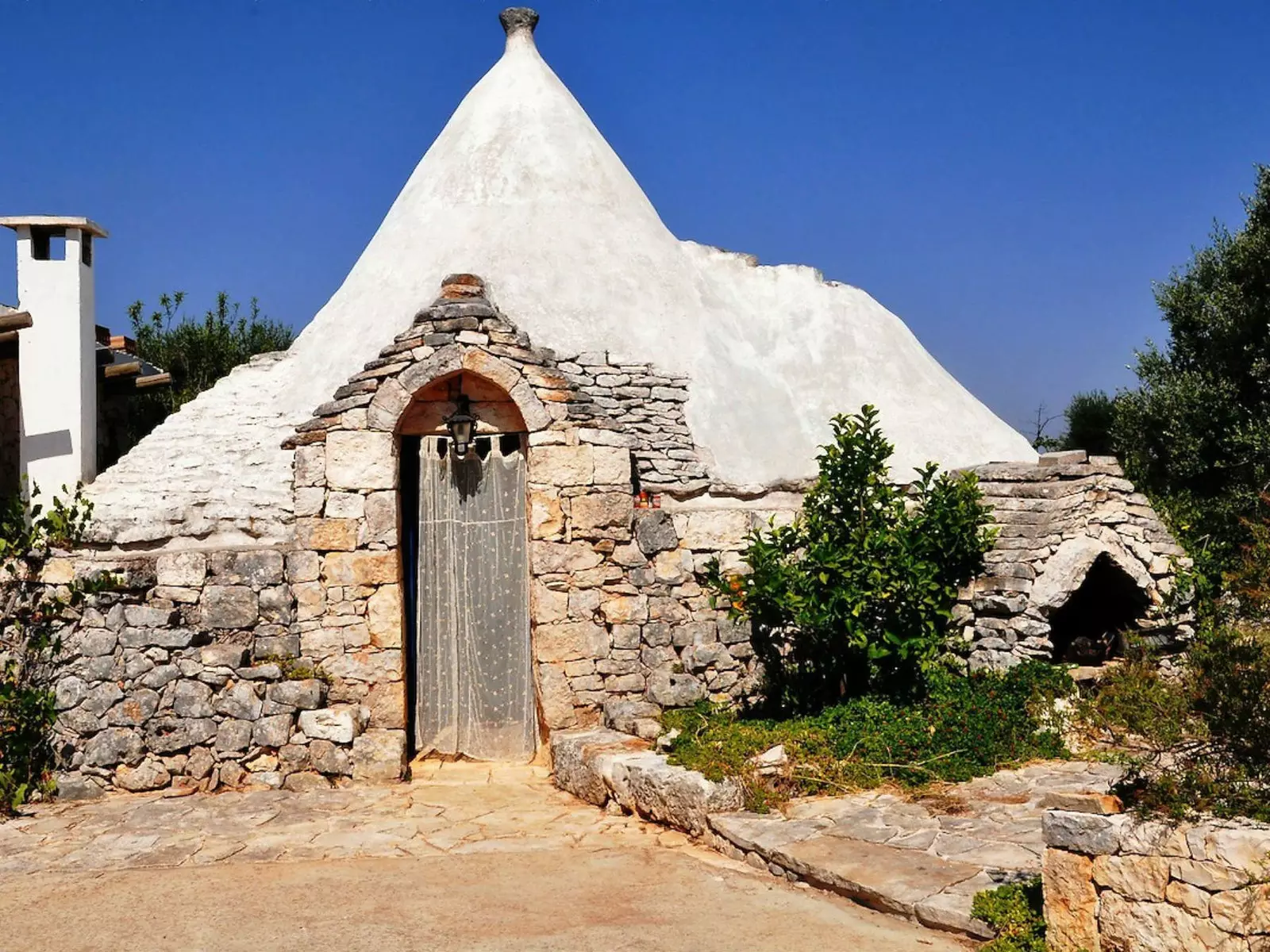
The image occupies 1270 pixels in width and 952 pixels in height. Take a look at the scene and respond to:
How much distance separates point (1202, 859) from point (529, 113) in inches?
522

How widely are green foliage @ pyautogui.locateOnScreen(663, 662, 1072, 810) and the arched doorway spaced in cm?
150

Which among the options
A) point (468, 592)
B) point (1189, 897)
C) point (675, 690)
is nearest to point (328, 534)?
point (468, 592)

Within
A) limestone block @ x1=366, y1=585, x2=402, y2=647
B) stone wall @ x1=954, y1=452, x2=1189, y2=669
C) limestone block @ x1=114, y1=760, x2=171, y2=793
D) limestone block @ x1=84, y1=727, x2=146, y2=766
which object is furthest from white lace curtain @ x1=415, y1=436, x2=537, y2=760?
stone wall @ x1=954, y1=452, x2=1189, y2=669

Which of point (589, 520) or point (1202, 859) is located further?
point (589, 520)

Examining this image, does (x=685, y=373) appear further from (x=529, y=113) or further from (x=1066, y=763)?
(x=1066, y=763)

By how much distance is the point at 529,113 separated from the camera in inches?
611

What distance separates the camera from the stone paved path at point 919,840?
579 cm

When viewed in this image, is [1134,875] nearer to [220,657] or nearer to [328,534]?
[328,534]

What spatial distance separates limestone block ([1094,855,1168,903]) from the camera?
4.54m

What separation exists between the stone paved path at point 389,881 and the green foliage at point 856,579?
203cm

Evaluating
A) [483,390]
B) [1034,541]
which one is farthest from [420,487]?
[1034,541]

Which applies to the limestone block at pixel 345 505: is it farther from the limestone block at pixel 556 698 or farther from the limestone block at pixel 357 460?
the limestone block at pixel 556 698

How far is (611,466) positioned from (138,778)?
14.2ft

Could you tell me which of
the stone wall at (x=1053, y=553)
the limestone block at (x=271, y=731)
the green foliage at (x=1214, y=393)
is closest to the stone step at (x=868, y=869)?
the stone wall at (x=1053, y=553)
